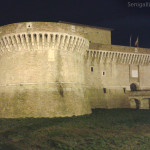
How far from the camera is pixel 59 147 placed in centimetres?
1160

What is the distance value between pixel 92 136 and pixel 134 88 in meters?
18.0

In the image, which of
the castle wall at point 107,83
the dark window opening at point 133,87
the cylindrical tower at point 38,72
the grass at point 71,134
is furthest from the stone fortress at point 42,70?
the dark window opening at point 133,87

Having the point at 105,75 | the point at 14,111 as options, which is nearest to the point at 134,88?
the point at 105,75

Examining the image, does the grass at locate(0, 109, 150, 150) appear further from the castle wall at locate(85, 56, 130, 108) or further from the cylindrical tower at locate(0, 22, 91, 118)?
the castle wall at locate(85, 56, 130, 108)

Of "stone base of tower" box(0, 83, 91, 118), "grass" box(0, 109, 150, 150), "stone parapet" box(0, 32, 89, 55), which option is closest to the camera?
"grass" box(0, 109, 150, 150)

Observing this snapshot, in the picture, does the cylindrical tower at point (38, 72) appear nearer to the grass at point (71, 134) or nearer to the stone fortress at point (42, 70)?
the stone fortress at point (42, 70)

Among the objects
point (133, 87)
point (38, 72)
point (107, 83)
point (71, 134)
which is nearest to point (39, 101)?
point (38, 72)

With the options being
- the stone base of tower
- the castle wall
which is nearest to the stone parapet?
the stone base of tower

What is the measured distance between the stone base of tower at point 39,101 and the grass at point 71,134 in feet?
2.83

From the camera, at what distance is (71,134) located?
13945 millimetres

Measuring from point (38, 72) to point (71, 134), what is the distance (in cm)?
726

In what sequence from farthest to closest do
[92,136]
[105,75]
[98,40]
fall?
[98,40]
[105,75]
[92,136]

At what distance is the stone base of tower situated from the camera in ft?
61.4

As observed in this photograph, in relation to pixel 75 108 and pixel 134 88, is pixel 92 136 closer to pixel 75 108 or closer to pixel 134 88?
pixel 75 108
